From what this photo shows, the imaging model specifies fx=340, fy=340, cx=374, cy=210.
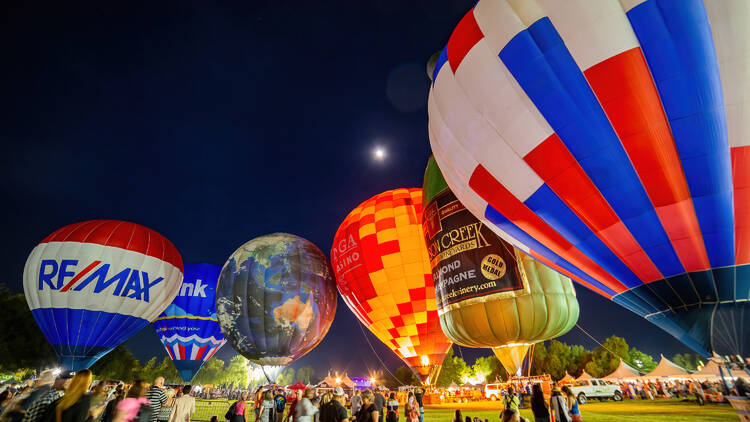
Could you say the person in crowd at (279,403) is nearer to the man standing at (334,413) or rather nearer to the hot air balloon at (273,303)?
the hot air balloon at (273,303)

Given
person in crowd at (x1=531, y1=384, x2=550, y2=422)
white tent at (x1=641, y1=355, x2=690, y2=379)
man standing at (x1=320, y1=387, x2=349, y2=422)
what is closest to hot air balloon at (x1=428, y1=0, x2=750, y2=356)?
person in crowd at (x1=531, y1=384, x2=550, y2=422)

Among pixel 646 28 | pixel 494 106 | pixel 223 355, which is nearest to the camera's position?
pixel 646 28

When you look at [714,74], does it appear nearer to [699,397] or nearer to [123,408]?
[123,408]

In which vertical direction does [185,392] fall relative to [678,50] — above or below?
below

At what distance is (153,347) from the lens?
5878 centimetres

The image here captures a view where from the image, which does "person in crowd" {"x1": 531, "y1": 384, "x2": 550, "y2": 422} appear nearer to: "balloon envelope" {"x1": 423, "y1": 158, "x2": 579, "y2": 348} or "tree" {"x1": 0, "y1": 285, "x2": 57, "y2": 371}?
"balloon envelope" {"x1": 423, "y1": 158, "x2": 579, "y2": 348}

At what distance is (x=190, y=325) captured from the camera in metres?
15.4

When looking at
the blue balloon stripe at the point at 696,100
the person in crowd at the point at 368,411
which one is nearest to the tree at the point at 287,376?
the person in crowd at the point at 368,411

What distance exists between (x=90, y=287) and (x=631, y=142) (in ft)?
49.6

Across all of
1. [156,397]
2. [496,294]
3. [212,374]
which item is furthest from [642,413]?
[212,374]

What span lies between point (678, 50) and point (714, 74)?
0.49 m

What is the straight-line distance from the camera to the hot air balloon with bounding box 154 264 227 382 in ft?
50.7

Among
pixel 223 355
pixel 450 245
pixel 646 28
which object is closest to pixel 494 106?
pixel 646 28

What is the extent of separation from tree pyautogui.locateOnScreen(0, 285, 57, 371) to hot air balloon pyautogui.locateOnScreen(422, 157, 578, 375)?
2324 centimetres
